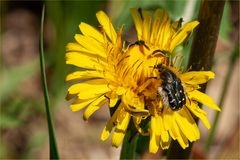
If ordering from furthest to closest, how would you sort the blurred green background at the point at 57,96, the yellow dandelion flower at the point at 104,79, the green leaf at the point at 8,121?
the blurred green background at the point at 57,96
the green leaf at the point at 8,121
the yellow dandelion flower at the point at 104,79

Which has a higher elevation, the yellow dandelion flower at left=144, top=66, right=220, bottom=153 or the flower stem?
the flower stem

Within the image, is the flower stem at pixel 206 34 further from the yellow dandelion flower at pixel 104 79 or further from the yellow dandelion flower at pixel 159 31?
the yellow dandelion flower at pixel 104 79

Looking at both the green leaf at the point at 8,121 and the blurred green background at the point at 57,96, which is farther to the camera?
the blurred green background at the point at 57,96

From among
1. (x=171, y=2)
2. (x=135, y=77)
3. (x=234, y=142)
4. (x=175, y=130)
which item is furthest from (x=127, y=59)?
(x=234, y=142)

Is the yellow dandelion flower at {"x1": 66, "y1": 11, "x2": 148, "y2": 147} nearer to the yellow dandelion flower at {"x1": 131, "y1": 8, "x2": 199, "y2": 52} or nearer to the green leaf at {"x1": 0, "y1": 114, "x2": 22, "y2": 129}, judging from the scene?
the yellow dandelion flower at {"x1": 131, "y1": 8, "x2": 199, "y2": 52}

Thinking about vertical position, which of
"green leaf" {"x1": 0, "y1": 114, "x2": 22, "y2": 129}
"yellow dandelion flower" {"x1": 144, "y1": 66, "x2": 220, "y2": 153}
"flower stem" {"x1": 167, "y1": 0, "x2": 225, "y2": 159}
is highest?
"flower stem" {"x1": 167, "y1": 0, "x2": 225, "y2": 159}

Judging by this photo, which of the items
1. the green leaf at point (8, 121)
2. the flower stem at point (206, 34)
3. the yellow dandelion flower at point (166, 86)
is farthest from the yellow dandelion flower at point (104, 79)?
the green leaf at point (8, 121)

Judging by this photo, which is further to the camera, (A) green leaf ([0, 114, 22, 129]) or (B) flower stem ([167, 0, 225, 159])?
(A) green leaf ([0, 114, 22, 129])

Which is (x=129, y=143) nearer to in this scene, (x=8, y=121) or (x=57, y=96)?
(x=8, y=121)

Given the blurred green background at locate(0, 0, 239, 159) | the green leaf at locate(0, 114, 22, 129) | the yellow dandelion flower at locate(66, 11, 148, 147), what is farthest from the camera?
the blurred green background at locate(0, 0, 239, 159)

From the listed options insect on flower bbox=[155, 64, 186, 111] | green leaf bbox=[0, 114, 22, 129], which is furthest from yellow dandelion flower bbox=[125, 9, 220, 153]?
green leaf bbox=[0, 114, 22, 129]
